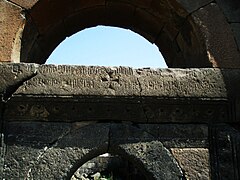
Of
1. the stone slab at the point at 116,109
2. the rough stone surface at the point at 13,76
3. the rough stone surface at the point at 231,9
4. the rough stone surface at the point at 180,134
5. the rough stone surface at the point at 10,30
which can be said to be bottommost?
the rough stone surface at the point at 180,134

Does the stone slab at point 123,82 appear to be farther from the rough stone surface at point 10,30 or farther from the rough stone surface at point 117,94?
the rough stone surface at point 10,30

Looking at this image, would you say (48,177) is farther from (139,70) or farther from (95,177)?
(95,177)

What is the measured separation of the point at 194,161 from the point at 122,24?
5.86 feet

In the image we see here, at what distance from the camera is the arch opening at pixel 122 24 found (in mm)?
3697

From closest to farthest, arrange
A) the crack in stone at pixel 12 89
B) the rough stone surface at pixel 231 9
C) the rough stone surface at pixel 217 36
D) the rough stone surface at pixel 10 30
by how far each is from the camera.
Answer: the crack in stone at pixel 12 89 < the rough stone surface at pixel 10 30 < the rough stone surface at pixel 217 36 < the rough stone surface at pixel 231 9

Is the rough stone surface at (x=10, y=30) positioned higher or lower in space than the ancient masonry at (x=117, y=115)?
higher

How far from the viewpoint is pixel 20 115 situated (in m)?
3.23

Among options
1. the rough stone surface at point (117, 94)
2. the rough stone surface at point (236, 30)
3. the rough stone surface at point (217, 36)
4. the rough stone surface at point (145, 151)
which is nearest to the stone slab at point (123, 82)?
the rough stone surface at point (117, 94)

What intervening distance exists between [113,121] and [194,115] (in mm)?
667

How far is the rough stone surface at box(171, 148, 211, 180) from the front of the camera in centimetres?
315

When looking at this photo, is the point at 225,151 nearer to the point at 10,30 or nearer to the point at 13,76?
the point at 13,76

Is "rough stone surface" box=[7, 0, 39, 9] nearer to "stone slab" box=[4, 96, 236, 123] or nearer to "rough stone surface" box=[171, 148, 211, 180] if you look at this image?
"stone slab" box=[4, 96, 236, 123]

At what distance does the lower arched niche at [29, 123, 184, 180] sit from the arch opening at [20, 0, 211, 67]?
3.01ft

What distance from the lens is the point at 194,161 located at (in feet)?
10.5
